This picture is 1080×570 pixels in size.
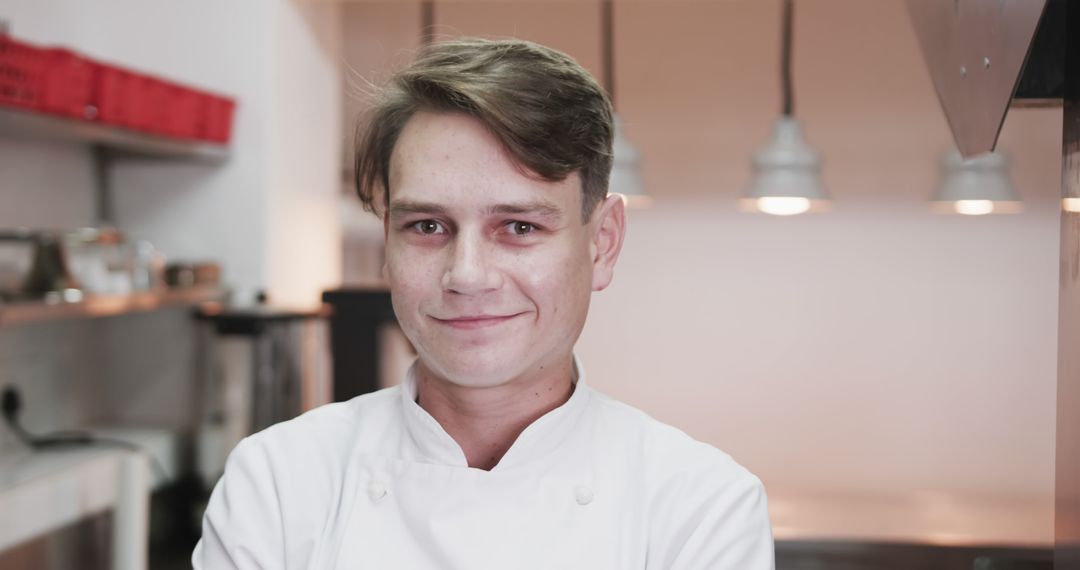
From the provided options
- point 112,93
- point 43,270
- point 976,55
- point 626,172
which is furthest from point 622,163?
point 976,55

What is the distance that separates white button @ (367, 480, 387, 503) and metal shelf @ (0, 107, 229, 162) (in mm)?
1469

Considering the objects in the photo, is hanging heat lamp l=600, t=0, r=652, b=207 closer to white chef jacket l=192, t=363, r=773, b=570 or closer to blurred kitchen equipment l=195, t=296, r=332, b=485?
blurred kitchen equipment l=195, t=296, r=332, b=485

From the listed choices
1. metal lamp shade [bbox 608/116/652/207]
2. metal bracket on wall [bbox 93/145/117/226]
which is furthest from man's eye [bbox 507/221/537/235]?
metal bracket on wall [bbox 93/145/117/226]

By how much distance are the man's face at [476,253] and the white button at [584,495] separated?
0.15 meters

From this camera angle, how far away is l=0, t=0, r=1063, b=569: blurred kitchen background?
9.63 ft

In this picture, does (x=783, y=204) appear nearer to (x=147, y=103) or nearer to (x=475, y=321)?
(x=147, y=103)

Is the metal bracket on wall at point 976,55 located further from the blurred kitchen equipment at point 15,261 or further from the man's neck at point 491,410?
the blurred kitchen equipment at point 15,261

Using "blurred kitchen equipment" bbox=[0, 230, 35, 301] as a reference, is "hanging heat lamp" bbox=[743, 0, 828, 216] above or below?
above

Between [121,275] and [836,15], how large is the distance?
8.59 feet

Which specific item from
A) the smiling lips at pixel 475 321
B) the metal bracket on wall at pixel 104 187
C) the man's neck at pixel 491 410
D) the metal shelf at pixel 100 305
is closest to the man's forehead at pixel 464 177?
the smiling lips at pixel 475 321

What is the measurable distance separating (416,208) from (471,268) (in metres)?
0.09

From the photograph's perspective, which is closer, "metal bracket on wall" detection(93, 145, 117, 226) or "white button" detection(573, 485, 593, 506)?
"white button" detection(573, 485, 593, 506)

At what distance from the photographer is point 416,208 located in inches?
41.7

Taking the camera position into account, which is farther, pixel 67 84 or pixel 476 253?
pixel 67 84
